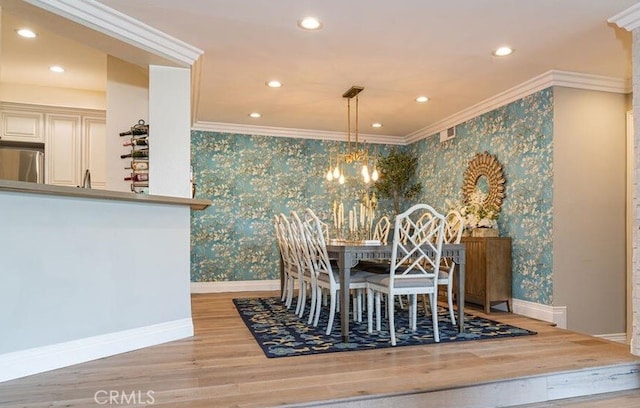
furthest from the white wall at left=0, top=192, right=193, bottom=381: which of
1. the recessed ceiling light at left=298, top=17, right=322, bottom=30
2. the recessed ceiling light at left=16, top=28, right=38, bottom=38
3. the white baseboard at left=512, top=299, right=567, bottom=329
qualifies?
the white baseboard at left=512, top=299, right=567, bottom=329

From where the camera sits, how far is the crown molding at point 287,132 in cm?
625

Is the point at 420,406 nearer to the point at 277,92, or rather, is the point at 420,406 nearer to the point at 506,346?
the point at 506,346

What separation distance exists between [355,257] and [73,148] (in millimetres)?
3885

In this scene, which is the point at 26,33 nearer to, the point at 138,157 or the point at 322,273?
the point at 138,157

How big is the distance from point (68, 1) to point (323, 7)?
5.28ft

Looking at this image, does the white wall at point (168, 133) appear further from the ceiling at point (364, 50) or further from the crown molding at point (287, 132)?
the crown molding at point (287, 132)

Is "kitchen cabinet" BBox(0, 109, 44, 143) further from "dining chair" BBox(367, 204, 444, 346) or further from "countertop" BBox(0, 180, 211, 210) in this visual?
"dining chair" BBox(367, 204, 444, 346)

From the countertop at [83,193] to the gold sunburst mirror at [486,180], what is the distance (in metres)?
3.27

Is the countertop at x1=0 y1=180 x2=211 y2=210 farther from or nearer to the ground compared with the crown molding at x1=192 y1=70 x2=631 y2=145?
nearer to the ground

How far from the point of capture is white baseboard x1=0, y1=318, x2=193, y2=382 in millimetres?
2568

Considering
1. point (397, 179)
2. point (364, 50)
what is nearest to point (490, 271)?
point (397, 179)

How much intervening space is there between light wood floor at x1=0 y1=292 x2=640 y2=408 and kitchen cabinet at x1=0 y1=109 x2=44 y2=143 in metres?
3.34

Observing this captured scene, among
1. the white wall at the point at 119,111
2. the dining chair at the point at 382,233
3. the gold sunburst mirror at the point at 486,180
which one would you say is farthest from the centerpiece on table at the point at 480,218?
the white wall at the point at 119,111

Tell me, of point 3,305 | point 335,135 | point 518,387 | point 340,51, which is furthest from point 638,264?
point 335,135
